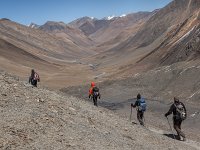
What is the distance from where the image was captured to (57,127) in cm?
1269

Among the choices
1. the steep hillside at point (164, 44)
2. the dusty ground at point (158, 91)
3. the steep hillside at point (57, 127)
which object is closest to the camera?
the steep hillside at point (57, 127)

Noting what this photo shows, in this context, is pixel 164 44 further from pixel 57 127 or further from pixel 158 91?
pixel 57 127

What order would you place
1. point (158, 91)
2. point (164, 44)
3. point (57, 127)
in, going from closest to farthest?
point (57, 127), point (158, 91), point (164, 44)

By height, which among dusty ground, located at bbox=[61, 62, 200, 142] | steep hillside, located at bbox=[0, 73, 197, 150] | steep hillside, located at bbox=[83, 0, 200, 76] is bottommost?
steep hillside, located at bbox=[0, 73, 197, 150]

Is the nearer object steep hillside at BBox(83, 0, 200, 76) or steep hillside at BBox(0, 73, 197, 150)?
steep hillside at BBox(0, 73, 197, 150)

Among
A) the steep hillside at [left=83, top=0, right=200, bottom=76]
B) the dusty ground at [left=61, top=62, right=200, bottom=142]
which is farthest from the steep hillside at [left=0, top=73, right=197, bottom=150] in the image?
the steep hillside at [left=83, top=0, right=200, bottom=76]

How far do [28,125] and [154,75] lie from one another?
128ft

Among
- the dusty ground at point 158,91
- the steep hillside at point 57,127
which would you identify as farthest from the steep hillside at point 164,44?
the steep hillside at point 57,127

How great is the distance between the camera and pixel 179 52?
193 feet

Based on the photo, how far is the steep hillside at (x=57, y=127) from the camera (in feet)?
37.7

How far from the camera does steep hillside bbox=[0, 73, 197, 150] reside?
11.5 m

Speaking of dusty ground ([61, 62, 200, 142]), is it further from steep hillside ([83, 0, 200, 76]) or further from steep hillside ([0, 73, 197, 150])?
steep hillside ([0, 73, 197, 150])

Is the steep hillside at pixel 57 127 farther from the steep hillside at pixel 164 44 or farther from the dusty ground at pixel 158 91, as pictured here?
the steep hillside at pixel 164 44

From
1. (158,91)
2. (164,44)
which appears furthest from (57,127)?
(164,44)
